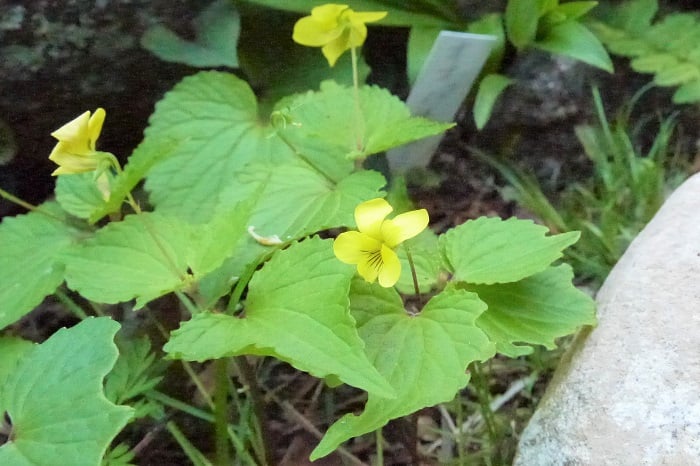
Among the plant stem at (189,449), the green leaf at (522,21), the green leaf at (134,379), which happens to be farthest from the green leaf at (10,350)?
the green leaf at (522,21)

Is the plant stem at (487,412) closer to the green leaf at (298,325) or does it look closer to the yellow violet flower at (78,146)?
the green leaf at (298,325)

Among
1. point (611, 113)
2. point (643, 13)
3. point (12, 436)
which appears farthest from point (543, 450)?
Result: point (643, 13)

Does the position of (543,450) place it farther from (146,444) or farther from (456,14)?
(456,14)

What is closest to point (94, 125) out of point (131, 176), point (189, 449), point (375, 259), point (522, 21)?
point (131, 176)

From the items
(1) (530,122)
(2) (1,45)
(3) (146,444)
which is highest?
(2) (1,45)

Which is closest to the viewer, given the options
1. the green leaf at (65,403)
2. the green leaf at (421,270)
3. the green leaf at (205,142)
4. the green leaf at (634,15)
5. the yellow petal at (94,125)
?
the green leaf at (65,403)

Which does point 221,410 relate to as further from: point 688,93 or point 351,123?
point 688,93
